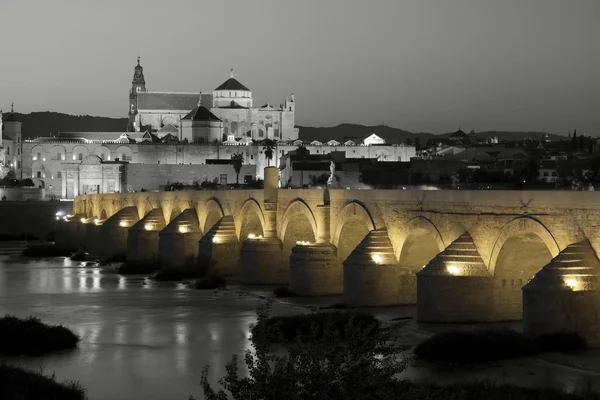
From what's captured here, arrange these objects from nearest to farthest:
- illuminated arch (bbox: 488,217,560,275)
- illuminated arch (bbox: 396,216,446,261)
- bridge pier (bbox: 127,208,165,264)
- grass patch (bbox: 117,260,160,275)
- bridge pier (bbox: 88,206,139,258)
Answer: illuminated arch (bbox: 488,217,560,275), illuminated arch (bbox: 396,216,446,261), grass patch (bbox: 117,260,160,275), bridge pier (bbox: 127,208,165,264), bridge pier (bbox: 88,206,139,258)

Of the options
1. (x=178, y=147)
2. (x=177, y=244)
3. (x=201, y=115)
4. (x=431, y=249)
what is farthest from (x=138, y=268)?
(x=201, y=115)

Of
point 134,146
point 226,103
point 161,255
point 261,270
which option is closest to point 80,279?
point 161,255

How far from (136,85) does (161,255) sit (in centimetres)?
8228

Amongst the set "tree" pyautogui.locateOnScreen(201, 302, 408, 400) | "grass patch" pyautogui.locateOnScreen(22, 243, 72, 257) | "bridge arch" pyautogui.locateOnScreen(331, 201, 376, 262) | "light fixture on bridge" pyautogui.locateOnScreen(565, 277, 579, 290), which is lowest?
"grass patch" pyautogui.locateOnScreen(22, 243, 72, 257)

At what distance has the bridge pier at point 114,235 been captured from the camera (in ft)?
153

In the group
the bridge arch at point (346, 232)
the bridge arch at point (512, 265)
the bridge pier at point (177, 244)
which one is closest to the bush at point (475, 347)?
the bridge arch at point (512, 265)

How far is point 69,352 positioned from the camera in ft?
60.9

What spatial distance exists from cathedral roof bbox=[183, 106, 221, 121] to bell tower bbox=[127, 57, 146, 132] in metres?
16.8

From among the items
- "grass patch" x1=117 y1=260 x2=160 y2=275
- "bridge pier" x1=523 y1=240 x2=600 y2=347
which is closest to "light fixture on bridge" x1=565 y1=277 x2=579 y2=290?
"bridge pier" x1=523 y1=240 x2=600 y2=347

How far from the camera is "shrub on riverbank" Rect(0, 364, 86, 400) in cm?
1271

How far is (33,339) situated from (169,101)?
92.3 meters

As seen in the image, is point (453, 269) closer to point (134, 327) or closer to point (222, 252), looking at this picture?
point (134, 327)

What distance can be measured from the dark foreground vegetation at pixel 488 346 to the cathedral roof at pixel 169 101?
9466 cm

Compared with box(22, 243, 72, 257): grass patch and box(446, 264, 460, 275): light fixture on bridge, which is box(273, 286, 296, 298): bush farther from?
box(22, 243, 72, 257): grass patch
